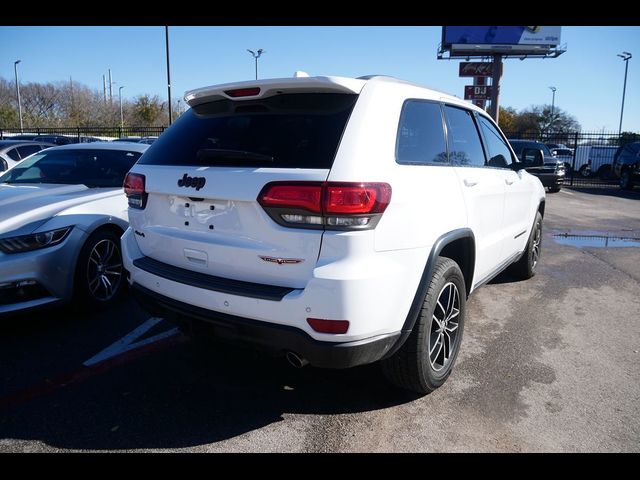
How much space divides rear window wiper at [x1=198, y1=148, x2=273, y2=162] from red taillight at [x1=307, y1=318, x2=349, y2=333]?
872 mm

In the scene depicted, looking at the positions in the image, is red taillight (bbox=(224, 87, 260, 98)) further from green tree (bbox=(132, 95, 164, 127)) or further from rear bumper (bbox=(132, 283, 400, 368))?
green tree (bbox=(132, 95, 164, 127))

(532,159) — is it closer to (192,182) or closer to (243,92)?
(243,92)

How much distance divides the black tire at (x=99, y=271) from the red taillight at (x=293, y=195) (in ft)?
8.14

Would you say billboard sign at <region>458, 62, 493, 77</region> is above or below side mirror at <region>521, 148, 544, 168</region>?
above

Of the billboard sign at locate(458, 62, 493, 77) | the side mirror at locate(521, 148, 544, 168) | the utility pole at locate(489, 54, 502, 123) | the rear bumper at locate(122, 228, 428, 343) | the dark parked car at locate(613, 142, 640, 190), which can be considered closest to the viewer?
the rear bumper at locate(122, 228, 428, 343)

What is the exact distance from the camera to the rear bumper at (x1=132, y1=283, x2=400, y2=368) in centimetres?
229

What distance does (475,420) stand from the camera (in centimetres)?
274

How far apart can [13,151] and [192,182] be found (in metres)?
8.21

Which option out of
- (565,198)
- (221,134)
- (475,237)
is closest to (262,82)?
(221,134)

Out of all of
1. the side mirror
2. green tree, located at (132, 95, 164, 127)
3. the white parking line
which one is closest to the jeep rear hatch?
the white parking line

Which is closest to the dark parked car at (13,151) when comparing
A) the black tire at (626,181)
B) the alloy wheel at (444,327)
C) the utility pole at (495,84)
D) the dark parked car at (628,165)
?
the alloy wheel at (444,327)

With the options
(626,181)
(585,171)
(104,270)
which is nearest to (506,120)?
(585,171)

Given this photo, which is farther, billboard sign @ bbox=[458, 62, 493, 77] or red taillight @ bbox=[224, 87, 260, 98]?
billboard sign @ bbox=[458, 62, 493, 77]

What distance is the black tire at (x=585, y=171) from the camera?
23.5 metres
